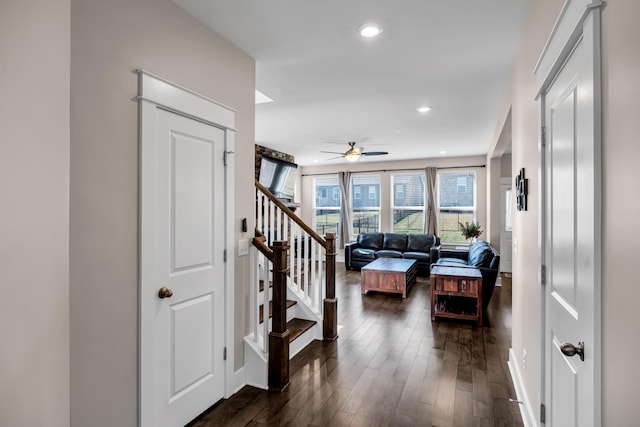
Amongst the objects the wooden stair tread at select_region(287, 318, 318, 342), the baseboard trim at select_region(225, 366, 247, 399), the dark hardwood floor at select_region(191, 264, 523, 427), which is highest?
the wooden stair tread at select_region(287, 318, 318, 342)

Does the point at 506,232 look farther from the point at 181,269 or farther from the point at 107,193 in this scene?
the point at 107,193

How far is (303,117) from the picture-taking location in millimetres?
4738

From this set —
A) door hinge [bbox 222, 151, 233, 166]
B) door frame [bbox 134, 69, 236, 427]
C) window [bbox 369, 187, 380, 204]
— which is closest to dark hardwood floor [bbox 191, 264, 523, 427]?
door frame [bbox 134, 69, 236, 427]

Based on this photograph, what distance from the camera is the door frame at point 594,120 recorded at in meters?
1.05

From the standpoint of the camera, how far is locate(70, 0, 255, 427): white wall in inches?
62.4

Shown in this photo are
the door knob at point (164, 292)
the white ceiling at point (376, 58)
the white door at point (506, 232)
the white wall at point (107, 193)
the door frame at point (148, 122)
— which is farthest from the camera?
the white door at point (506, 232)

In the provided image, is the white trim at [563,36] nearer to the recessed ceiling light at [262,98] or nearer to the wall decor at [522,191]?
the wall decor at [522,191]

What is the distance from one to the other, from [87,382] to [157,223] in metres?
0.86

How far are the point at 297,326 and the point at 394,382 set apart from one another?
1.14 m

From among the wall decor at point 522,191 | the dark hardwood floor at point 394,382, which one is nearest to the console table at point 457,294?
the dark hardwood floor at point 394,382

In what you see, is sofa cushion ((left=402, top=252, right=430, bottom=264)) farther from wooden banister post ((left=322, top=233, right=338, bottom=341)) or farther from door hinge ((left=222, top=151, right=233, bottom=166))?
door hinge ((left=222, top=151, right=233, bottom=166))

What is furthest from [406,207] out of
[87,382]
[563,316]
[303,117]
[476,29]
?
[87,382]

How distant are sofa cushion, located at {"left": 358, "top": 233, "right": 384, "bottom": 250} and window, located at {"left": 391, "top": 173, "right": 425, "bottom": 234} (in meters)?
0.67

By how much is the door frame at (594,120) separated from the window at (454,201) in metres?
6.67
